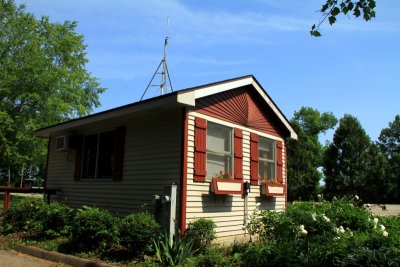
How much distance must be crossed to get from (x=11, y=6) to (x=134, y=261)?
2397cm

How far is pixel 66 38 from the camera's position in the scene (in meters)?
26.9

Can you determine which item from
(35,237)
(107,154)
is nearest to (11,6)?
(107,154)

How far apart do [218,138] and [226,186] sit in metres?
1.36

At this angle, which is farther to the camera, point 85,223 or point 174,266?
point 85,223

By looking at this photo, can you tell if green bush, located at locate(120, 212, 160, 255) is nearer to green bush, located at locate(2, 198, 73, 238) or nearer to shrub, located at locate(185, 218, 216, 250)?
shrub, located at locate(185, 218, 216, 250)

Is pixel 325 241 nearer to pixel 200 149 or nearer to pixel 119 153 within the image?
pixel 200 149

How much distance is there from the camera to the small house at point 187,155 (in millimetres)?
9047

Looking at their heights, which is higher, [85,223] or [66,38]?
[66,38]

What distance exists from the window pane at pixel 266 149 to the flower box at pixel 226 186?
2.17 meters

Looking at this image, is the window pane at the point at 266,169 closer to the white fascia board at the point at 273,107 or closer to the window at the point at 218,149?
the white fascia board at the point at 273,107

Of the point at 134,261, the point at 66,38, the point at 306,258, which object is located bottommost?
the point at 134,261

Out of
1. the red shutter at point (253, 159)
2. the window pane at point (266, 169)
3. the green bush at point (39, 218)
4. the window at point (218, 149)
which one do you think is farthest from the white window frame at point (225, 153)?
the green bush at point (39, 218)

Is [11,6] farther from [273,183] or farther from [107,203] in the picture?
[273,183]

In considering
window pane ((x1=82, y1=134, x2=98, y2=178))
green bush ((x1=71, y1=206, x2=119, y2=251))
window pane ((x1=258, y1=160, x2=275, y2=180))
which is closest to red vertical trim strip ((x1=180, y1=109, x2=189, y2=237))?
green bush ((x1=71, y1=206, x2=119, y2=251))
